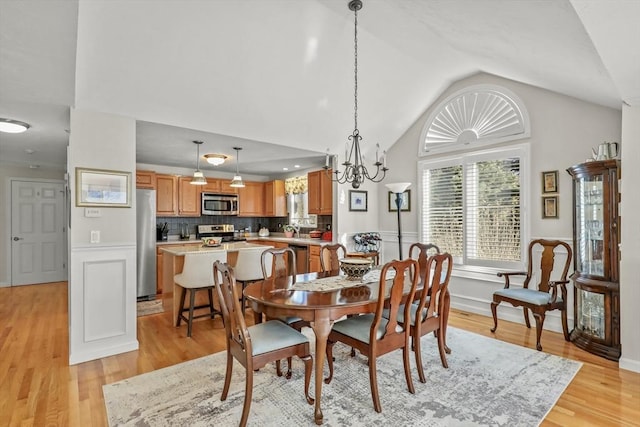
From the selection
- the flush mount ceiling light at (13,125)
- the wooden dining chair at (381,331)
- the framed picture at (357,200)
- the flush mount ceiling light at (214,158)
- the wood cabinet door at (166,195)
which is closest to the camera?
the wooden dining chair at (381,331)

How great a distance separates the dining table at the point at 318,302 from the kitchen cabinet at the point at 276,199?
15.1 ft

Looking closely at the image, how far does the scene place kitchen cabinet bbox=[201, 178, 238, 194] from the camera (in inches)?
257

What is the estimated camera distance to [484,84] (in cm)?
420

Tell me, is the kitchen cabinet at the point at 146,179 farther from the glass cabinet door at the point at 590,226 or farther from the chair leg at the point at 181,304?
the glass cabinet door at the point at 590,226

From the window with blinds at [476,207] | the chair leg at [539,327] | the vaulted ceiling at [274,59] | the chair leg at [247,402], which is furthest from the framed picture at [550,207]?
the chair leg at [247,402]

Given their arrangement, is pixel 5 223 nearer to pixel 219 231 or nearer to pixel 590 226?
pixel 219 231

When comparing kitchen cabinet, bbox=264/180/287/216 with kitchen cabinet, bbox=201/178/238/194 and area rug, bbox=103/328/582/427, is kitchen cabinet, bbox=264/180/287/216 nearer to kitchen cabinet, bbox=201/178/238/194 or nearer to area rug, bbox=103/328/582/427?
kitchen cabinet, bbox=201/178/238/194

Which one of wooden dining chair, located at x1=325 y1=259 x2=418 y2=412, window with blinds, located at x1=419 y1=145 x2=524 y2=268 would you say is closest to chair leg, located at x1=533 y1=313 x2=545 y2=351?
window with blinds, located at x1=419 y1=145 x2=524 y2=268

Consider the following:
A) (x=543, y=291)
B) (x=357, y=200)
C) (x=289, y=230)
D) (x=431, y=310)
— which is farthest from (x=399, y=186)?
(x=289, y=230)

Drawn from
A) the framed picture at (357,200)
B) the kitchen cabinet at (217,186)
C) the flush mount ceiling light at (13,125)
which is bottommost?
the framed picture at (357,200)

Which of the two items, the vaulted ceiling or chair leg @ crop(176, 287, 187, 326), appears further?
chair leg @ crop(176, 287, 187, 326)

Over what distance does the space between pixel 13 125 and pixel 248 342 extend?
3.64m

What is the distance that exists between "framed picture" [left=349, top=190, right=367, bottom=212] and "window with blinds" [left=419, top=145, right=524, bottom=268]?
0.97m

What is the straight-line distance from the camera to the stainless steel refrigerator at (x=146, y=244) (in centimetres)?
511
